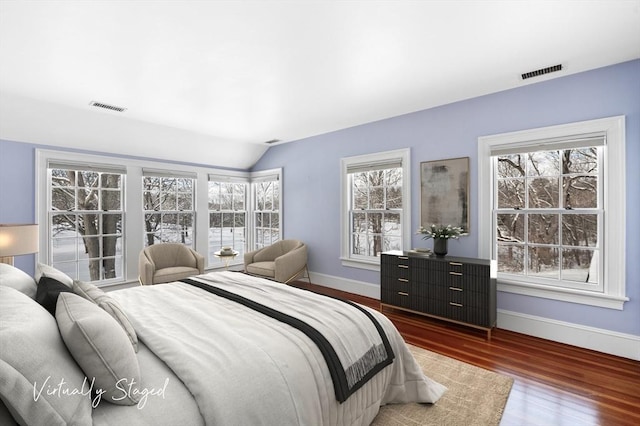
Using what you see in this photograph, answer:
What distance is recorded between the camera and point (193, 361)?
4.30 ft

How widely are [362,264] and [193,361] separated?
144 inches

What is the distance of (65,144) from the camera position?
4.36 meters

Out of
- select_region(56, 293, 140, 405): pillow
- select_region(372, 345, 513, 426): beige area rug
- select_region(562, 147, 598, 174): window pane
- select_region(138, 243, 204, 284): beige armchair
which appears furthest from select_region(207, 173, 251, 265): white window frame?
select_region(562, 147, 598, 174): window pane

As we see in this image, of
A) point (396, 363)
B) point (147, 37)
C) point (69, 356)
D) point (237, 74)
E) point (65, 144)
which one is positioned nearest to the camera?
point (69, 356)

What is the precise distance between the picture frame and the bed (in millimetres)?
2184

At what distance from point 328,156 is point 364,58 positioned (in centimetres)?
256

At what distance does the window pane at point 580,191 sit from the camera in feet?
9.99

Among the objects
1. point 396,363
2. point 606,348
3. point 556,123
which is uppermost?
point 556,123

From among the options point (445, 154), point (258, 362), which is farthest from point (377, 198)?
point (258, 362)

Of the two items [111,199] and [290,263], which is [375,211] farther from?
[111,199]

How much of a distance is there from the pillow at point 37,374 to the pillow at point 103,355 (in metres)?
0.04

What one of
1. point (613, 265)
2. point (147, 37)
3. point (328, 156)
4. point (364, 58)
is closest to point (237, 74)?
point (147, 37)

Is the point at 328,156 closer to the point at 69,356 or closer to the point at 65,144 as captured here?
the point at 65,144

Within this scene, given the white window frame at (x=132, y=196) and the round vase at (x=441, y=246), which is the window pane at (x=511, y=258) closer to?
the round vase at (x=441, y=246)
